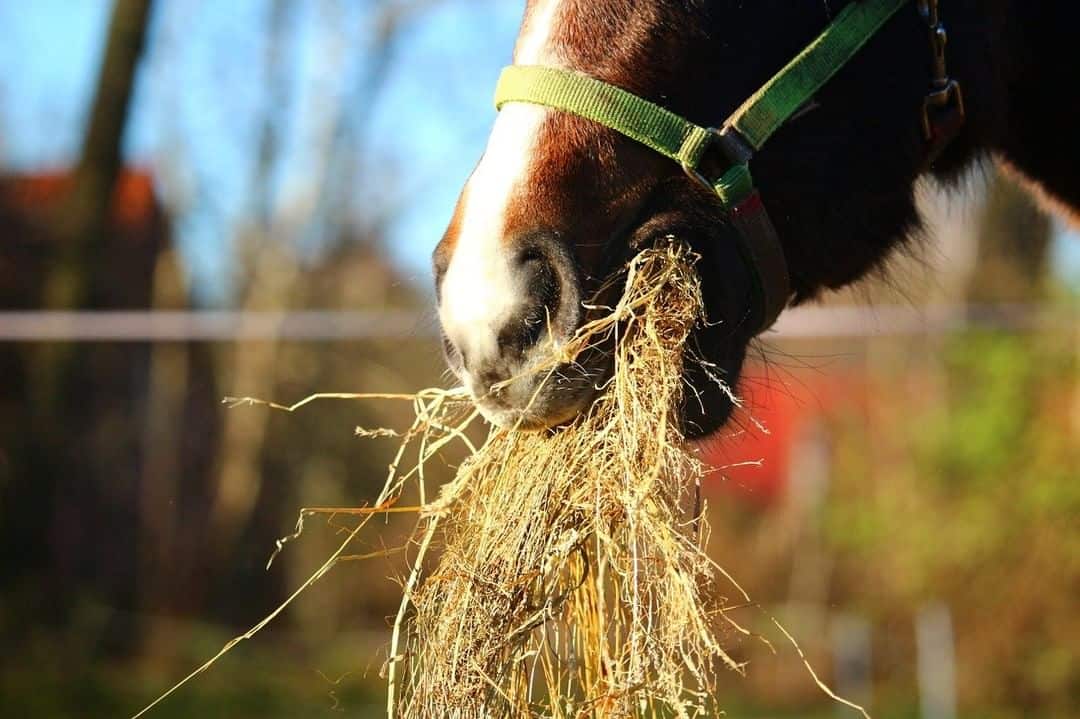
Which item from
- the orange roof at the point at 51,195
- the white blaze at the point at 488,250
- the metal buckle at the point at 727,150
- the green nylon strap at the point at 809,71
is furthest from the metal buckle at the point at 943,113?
the orange roof at the point at 51,195

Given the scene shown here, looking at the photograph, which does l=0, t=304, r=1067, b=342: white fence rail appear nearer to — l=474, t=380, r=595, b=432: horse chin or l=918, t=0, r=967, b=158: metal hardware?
l=918, t=0, r=967, b=158: metal hardware

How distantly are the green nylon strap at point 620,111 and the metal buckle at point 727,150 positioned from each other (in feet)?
0.04

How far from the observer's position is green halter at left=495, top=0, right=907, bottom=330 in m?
1.63

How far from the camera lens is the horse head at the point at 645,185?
1.58 m

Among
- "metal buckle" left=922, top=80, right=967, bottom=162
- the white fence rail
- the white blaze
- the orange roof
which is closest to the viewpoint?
the white blaze

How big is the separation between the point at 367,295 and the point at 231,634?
15.9ft

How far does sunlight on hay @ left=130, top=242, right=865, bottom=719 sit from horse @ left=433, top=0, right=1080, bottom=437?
1.9 inches

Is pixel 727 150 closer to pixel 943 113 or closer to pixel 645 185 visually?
pixel 645 185

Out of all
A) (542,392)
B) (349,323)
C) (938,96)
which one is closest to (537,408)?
(542,392)

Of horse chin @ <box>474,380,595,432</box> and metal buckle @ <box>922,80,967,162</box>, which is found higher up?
metal buckle @ <box>922,80,967,162</box>

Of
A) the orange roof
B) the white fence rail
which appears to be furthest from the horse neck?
the orange roof

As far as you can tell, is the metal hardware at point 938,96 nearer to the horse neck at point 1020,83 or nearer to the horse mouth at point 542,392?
the horse neck at point 1020,83

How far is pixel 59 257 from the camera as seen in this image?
27.3ft

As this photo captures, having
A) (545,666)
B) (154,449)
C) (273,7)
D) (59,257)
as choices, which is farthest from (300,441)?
(545,666)
